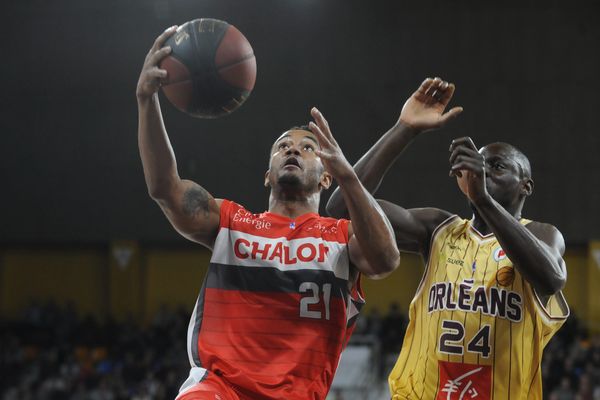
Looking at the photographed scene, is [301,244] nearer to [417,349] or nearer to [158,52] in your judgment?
[417,349]

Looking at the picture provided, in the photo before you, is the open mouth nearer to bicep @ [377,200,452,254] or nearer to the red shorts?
bicep @ [377,200,452,254]

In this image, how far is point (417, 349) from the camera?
4492mm

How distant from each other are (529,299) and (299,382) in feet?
4.27

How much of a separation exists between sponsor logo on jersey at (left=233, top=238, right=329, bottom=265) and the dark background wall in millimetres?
14027

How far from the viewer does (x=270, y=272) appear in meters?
4.16

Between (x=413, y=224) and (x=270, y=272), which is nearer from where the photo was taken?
(x=270, y=272)

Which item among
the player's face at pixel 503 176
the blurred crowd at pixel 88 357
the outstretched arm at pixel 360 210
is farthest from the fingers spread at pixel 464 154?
the blurred crowd at pixel 88 357

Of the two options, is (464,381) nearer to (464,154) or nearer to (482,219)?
(482,219)

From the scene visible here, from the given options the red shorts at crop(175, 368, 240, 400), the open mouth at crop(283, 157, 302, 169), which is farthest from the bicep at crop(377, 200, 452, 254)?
the red shorts at crop(175, 368, 240, 400)

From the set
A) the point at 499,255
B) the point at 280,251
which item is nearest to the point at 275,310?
the point at 280,251

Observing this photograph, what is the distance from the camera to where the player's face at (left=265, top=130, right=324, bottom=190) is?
4423 millimetres

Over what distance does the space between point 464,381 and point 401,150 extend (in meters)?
1.30

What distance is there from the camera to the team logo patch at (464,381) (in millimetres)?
4297

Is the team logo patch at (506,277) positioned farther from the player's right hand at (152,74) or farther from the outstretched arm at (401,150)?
the player's right hand at (152,74)
